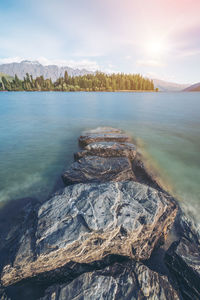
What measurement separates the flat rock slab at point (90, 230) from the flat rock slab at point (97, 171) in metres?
2.30

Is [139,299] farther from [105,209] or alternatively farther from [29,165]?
[29,165]

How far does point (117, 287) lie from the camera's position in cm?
407

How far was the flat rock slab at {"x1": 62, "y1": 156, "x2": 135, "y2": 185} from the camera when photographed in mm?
8703

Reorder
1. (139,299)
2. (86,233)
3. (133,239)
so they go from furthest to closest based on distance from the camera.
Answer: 1. (133,239)
2. (86,233)
3. (139,299)

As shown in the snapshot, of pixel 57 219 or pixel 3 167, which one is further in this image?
pixel 3 167

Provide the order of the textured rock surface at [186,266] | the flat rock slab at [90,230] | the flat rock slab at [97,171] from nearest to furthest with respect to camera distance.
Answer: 1. the textured rock surface at [186,266]
2. the flat rock slab at [90,230]
3. the flat rock slab at [97,171]

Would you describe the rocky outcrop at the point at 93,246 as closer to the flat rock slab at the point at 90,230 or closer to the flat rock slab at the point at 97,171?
the flat rock slab at the point at 90,230

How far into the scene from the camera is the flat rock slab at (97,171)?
8.70 metres

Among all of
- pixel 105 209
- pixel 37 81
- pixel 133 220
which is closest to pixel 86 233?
pixel 105 209

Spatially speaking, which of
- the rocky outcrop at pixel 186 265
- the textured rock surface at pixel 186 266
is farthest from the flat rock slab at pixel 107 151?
the textured rock surface at pixel 186 266

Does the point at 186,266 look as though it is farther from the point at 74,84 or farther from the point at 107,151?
the point at 74,84

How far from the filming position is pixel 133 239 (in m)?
5.20

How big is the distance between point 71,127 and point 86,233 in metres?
20.5

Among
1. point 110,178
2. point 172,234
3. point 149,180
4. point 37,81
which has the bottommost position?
point 172,234
